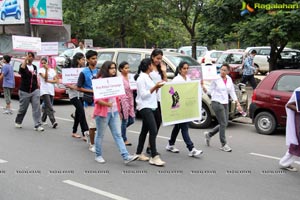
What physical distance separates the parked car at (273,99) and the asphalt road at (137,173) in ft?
1.94

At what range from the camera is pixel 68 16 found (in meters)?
34.9

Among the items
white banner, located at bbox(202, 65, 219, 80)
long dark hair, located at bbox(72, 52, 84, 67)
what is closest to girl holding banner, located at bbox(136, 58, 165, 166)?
white banner, located at bbox(202, 65, 219, 80)

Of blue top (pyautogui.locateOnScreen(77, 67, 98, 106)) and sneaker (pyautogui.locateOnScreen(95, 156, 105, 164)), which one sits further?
blue top (pyautogui.locateOnScreen(77, 67, 98, 106))

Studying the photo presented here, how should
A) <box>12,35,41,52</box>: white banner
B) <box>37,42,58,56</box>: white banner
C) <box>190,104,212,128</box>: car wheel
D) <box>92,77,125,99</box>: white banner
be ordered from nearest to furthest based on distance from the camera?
<box>92,77,125,99</box>: white banner, <box>190,104,212,128</box>: car wheel, <box>12,35,41,52</box>: white banner, <box>37,42,58,56</box>: white banner

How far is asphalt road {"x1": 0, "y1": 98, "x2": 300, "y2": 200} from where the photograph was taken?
16.9 feet

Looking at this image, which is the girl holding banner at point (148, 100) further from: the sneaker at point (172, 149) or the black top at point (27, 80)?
the black top at point (27, 80)

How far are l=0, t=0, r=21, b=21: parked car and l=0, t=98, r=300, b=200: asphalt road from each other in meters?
21.8

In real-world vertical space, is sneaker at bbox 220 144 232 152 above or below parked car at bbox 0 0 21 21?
below

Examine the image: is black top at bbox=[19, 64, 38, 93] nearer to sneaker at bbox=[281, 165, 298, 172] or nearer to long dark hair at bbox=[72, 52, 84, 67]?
long dark hair at bbox=[72, 52, 84, 67]

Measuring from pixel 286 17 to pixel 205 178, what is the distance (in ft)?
31.2

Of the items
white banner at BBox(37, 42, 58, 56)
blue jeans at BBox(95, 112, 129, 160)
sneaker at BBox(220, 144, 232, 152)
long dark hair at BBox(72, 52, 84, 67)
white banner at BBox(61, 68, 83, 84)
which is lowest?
sneaker at BBox(220, 144, 232, 152)

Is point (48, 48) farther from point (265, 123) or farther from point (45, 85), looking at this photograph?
point (265, 123)

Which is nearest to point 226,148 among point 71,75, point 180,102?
point 180,102

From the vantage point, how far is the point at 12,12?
28.5 m
